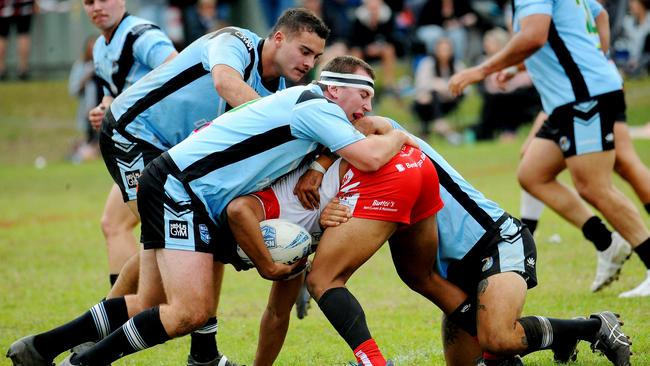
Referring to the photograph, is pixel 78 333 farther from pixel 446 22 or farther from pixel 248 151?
pixel 446 22

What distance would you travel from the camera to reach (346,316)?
5.29m

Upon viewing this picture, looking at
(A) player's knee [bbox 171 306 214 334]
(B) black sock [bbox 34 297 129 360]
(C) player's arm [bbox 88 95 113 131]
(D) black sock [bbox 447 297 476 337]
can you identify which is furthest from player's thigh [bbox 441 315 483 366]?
(C) player's arm [bbox 88 95 113 131]

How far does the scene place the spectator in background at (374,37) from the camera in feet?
67.8

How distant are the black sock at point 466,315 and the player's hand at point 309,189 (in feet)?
3.46

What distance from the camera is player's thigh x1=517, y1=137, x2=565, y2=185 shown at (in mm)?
8031

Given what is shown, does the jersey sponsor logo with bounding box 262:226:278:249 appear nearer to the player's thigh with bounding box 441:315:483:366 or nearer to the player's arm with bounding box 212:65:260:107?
the player's arm with bounding box 212:65:260:107

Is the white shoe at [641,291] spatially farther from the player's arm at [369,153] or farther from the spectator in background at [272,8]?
the spectator in background at [272,8]

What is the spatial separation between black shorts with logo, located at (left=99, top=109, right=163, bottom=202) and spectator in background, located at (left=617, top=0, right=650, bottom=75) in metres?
14.9

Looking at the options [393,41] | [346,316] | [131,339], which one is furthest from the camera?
[393,41]

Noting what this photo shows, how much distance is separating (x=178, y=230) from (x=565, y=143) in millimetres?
3566

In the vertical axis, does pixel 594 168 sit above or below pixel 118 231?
above

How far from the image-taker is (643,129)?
60.3 feet

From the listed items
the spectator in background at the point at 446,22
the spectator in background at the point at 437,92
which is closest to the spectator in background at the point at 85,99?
the spectator in background at the point at 437,92

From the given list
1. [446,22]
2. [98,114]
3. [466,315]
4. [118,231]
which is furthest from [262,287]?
[446,22]
